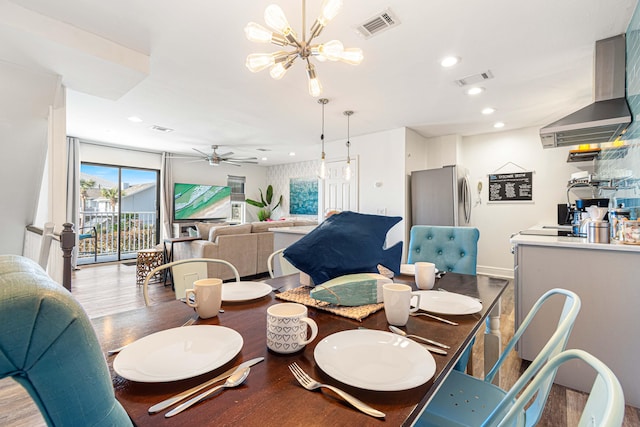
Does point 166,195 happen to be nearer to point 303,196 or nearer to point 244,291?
point 303,196

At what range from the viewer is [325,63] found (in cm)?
252

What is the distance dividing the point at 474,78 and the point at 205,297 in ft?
10.2

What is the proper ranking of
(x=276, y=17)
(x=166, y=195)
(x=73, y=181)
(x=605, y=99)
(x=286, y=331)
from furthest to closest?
1. (x=166, y=195)
2. (x=73, y=181)
3. (x=605, y=99)
4. (x=276, y=17)
5. (x=286, y=331)

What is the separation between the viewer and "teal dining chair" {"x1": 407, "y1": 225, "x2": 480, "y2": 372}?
182 centimetres

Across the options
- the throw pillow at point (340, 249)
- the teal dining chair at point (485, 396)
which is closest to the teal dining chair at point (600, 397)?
the teal dining chair at point (485, 396)

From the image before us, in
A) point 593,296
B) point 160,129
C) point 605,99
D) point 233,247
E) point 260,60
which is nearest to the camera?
point 260,60

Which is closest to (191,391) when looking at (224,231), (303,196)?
(224,231)

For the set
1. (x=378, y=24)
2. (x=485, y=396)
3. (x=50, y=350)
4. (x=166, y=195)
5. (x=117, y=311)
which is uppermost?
(x=378, y=24)

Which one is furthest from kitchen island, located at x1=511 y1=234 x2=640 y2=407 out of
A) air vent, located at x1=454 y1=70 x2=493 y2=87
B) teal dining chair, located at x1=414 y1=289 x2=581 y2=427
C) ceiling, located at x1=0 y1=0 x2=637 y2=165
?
air vent, located at x1=454 y1=70 x2=493 y2=87

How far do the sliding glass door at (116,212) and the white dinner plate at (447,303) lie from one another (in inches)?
265

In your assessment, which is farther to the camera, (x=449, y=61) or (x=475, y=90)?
(x=475, y=90)

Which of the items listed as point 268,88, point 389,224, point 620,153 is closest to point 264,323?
point 389,224

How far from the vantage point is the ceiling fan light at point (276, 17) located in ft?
4.63

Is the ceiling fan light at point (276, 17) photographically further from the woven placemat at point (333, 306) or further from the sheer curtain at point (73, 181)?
the sheer curtain at point (73, 181)
